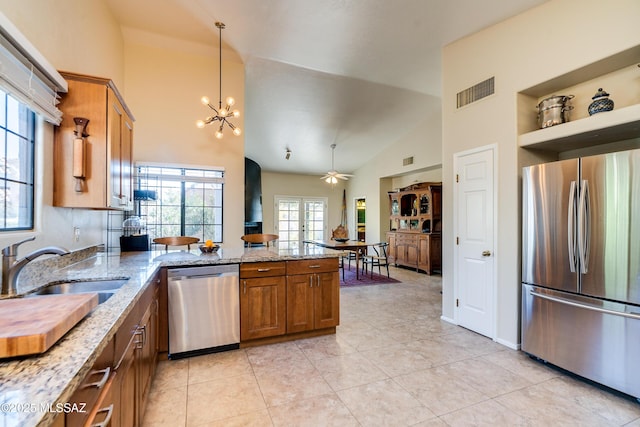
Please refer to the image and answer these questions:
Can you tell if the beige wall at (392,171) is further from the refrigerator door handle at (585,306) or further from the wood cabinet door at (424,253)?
the refrigerator door handle at (585,306)

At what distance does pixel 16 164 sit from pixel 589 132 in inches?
167

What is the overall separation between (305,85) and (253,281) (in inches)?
143

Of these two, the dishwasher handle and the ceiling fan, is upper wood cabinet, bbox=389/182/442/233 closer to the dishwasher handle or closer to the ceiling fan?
the ceiling fan

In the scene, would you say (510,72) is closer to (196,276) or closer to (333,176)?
(196,276)

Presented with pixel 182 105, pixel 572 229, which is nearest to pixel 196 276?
pixel 182 105

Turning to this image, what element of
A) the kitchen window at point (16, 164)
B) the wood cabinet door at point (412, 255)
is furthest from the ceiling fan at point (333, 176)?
the kitchen window at point (16, 164)

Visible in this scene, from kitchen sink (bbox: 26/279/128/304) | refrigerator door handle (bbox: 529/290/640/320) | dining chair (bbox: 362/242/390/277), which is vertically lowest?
dining chair (bbox: 362/242/390/277)

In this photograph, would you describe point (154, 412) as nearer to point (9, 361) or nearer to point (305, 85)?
point (9, 361)

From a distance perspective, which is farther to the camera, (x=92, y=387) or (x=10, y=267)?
(x=10, y=267)

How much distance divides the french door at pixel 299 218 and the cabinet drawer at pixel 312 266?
6.21 metres

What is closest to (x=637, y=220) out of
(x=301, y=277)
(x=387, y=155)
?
(x=301, y=277)

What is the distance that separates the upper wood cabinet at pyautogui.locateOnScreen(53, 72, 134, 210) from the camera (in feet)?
6.73

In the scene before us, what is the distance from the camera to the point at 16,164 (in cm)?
172

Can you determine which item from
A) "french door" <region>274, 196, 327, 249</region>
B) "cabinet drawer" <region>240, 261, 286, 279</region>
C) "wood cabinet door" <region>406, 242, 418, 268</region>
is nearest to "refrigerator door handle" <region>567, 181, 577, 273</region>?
"cabinet drawer" <region>240, 261, 286, 279</region>
